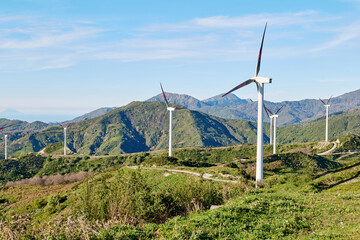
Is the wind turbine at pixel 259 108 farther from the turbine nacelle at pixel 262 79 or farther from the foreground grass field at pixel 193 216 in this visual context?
the foreground grass field at pixel 193 216

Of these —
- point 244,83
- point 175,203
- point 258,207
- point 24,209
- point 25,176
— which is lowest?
point 25,176

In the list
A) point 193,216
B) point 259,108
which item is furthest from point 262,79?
point 193,216

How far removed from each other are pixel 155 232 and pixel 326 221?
12515 millimetres

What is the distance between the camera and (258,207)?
81.3ft

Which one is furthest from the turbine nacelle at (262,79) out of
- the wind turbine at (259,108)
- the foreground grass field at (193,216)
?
the foreground grass field at (193,216)

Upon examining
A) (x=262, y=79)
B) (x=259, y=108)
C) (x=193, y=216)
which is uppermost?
(x=262, y=79)

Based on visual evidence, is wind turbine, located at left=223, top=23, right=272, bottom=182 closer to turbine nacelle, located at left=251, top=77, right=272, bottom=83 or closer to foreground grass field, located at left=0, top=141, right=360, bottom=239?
turbine nacelle, located at left=251, top=77, right=272, bottom=83

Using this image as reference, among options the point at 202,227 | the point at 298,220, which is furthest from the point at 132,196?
the point at 298,220

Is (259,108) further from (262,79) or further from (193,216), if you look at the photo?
(193,216)

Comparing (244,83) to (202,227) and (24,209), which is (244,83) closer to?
(202,227)

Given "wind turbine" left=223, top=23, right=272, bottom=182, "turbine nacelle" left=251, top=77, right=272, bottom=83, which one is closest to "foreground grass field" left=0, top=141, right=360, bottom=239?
"wind turbine" left=223, top=23, right=272, bottom=182

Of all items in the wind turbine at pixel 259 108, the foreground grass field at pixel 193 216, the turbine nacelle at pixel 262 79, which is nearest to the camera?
the foreground grass field at pixel 193 216

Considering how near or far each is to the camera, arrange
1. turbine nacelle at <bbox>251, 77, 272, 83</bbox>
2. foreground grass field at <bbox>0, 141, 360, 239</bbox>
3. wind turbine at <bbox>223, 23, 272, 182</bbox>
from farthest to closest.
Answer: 1. turbine nacelle at <bbox>251, 77, 272, 83</bbox>
2. wind turbine at <bbox>223, 23, 272, 182</bbox>
3. foreground grass field at <bbox>0, 141, 360, 239</bbox>

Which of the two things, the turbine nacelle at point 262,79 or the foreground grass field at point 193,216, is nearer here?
the foreground grass field at point 193,216
